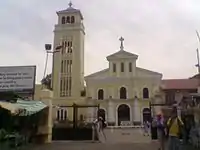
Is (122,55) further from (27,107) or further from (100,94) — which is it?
(27,107)

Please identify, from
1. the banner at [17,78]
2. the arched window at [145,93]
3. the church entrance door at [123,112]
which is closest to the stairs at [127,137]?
the banner at [17,78]

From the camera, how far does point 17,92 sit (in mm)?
14305

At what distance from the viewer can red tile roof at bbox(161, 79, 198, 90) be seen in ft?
145

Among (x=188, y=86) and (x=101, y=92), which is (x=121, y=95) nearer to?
(x=101, y=92)

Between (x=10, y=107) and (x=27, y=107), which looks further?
(x=27, y=107)

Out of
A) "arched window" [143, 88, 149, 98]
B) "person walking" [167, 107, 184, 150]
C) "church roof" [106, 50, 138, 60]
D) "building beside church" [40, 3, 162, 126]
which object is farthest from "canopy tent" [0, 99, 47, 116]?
"church roof" [106, 50, 138, 60]

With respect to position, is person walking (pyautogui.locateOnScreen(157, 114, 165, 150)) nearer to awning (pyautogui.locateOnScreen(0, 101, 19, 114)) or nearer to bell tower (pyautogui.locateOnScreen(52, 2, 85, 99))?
awning (pyautogui.locateOnScreen(0, 101, 19, 114))

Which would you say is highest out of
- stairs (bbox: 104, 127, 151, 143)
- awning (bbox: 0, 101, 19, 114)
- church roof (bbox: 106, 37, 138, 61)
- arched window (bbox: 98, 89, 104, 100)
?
church roof (bbox: 106, 37, 138, 61)

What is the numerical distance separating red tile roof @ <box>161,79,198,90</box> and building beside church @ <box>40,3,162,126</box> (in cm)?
146

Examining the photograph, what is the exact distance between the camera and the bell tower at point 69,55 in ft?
151

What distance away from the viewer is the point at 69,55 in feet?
156

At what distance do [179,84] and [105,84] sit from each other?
1106 centimetres

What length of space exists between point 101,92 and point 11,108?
36.0 metres

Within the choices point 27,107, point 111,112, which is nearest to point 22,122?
point 27,107
